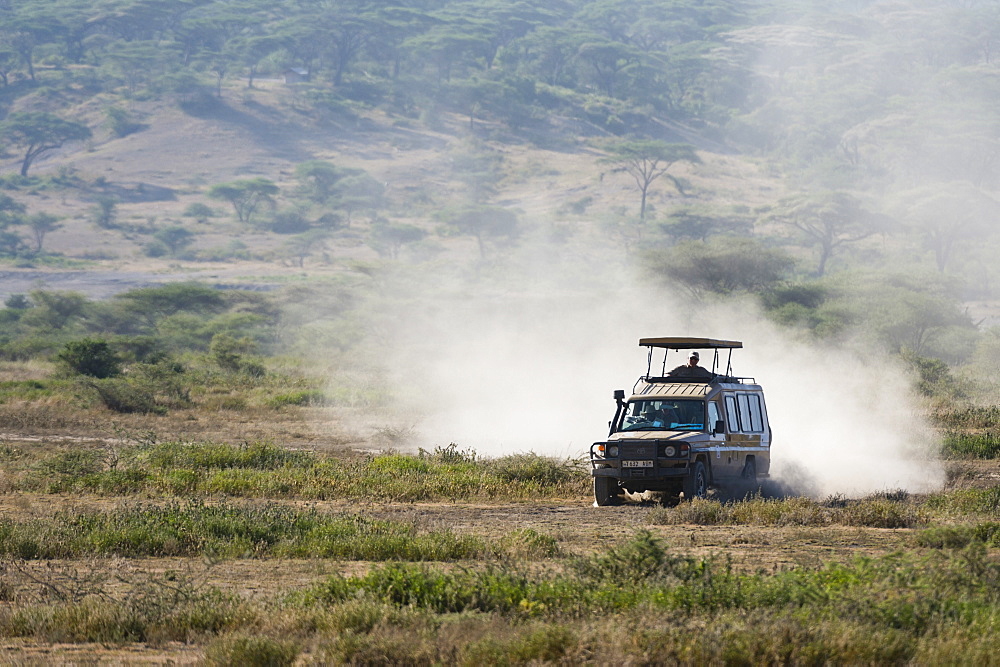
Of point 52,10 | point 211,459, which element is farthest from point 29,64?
point 211,459

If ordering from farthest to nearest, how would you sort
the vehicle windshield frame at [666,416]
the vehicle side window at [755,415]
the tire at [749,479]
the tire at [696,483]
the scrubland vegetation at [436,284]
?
the vehicle side window at [755,415] → the tire at [749,479] → the vehicle windshield frame at [666,416] → the tire at [696,483] → the scrubland vegetation at [436,284]

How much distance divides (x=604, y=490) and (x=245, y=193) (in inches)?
3730

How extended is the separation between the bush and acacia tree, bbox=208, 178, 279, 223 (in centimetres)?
7080

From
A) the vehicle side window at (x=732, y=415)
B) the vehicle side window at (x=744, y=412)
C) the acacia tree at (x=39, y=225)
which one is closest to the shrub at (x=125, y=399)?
the vehicle side window at (x=744, y=412)

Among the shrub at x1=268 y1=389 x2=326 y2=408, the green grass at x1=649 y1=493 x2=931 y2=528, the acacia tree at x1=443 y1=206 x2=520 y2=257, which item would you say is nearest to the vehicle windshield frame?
the green grass at x1=649 y1=493 x2=931 y2=528

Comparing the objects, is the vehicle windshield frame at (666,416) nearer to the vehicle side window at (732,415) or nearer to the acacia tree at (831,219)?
the vehicle side window at (732,415)

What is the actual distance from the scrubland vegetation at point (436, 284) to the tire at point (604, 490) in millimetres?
633

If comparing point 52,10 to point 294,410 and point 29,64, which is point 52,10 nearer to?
point 29,64

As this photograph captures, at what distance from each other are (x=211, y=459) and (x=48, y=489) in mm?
2710

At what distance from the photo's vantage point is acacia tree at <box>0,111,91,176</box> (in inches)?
4513

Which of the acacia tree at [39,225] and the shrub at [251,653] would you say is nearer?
the shrub at [251,653]

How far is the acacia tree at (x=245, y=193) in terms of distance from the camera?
104 meters

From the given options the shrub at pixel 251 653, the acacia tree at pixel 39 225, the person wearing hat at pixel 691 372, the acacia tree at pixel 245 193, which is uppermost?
the acacia tree at pixel 245 193

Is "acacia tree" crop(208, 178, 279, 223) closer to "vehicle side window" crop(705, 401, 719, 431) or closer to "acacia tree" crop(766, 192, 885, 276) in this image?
"acacia tree" crop(766, 192, 885, 276)
